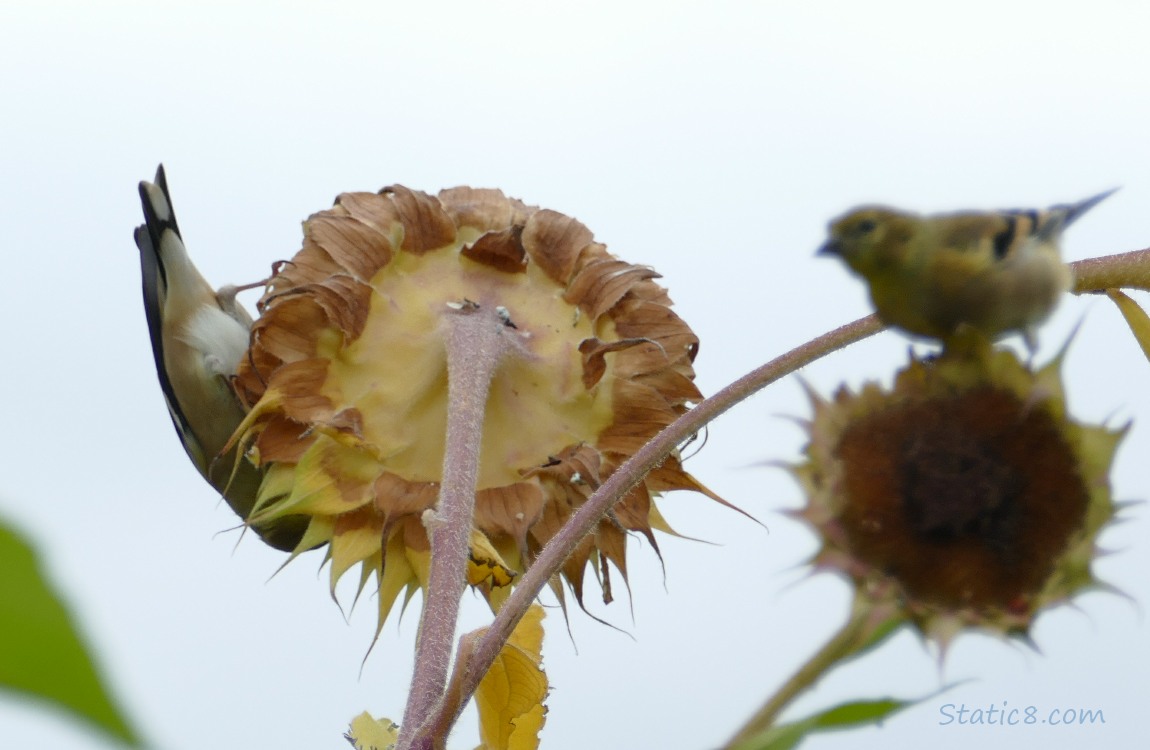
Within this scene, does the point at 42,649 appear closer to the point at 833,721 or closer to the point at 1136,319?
the point at 833,721

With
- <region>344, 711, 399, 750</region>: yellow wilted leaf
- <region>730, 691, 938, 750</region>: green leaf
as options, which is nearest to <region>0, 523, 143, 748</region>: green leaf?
<region>730, 691, 938, 750</region>: green leaf

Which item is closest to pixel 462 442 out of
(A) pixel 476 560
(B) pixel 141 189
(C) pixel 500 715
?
(A) pixel 476 560

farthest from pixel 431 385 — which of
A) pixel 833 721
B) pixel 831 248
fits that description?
pixel 833 721

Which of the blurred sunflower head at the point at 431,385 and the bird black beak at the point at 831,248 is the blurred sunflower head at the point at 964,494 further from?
the blurred sunflower head at the point at 431,385

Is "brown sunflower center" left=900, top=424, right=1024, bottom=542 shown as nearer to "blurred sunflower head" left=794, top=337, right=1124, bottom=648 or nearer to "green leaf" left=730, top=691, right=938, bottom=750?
"blurred sunflower head" left=794, top=337, right=1124, bottom=648

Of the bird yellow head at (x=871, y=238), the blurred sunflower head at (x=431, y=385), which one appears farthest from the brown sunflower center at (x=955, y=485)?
the blurred sunflower head at (x=431, y=385)

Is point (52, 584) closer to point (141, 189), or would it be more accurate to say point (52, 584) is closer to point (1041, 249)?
point (1041, 249)
